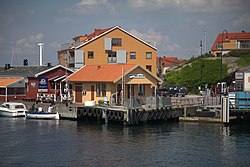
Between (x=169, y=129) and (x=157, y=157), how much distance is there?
14.3m

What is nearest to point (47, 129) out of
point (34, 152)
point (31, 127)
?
point (31, 127)

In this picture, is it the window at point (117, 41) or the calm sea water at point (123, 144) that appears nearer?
the calm sea water at point (123, 144)

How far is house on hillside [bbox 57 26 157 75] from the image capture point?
7304 cm

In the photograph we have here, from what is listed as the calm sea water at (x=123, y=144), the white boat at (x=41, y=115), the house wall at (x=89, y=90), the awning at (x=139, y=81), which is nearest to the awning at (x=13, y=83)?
the white boat at (x=41, y=115)

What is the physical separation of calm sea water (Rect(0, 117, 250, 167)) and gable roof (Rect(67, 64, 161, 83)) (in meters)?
7.33

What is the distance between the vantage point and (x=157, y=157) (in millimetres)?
34125

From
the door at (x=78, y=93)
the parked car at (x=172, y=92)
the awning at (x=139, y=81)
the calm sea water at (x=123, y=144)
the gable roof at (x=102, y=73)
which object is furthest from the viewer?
the parked car at (x=172, y=92)

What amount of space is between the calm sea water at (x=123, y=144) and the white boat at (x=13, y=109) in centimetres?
816

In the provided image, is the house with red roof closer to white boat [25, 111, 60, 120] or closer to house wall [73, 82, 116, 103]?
house wall [73, 82, 116, 103]

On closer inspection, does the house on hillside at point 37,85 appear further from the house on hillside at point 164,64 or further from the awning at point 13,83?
the house on hillside at point 164,64

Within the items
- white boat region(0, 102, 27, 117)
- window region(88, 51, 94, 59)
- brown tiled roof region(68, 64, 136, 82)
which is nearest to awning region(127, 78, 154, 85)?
brown tiled roof region(68, 64, 136, 82)

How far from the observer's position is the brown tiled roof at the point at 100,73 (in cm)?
5726

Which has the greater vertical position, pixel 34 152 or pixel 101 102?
pixel 101 102

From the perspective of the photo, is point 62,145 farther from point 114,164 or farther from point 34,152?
point 114,164
